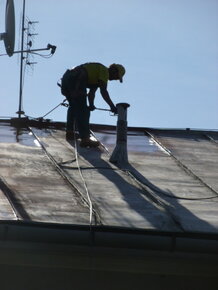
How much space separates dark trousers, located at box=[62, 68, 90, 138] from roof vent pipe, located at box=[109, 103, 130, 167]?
807 mm

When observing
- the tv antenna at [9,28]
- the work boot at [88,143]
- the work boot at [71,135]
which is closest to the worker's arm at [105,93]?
the work boot at [88,143]

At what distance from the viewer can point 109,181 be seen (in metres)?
8.19

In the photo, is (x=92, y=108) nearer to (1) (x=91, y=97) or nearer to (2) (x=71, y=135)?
(1) (x=91, y=97)

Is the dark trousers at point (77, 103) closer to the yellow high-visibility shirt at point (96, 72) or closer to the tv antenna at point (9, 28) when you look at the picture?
the yellow high-visibility shirt at point (96, 72)

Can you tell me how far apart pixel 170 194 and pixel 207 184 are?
2.85ft

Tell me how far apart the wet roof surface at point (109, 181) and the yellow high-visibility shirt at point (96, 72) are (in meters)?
1.00

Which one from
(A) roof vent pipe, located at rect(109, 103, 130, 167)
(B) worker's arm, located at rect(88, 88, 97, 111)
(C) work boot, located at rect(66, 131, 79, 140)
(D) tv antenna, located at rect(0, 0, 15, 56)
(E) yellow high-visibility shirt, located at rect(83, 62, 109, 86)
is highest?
(D) tv antenna, located at rect(0, 0, 15, 56)

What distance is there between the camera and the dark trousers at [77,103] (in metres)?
10.7

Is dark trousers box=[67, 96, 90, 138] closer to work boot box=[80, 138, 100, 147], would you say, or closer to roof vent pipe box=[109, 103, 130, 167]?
work boot box=[80, 138, 100, 147]

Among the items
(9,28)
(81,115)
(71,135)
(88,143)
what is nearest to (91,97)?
(81,115)

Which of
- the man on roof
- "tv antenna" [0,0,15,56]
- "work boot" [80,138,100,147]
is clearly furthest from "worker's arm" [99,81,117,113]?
"tv antenna" [0,0,15,56]

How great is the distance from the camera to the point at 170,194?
7.70 m

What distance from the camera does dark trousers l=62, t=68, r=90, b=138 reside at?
10688 mm

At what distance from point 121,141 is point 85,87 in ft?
5.21
